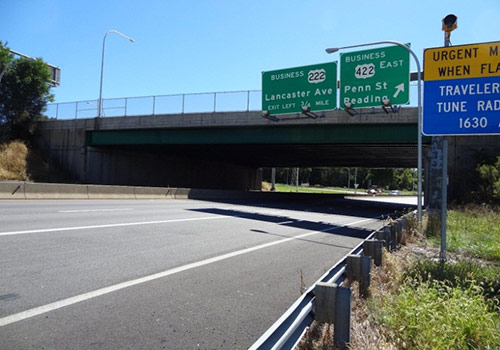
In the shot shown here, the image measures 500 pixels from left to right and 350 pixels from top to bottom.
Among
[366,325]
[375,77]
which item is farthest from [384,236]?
[375,77]

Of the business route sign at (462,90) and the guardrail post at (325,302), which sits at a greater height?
the business route sign at (462,90)

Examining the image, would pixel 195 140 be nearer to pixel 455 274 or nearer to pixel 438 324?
pixel 455 274

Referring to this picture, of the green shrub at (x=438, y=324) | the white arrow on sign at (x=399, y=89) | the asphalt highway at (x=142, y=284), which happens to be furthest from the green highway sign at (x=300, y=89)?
the green shrub at (x=438, y=324)

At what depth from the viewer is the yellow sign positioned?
6.51 meters

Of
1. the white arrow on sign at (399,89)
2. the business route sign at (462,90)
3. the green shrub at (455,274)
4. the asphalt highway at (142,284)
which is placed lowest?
the asphalt highway at (142,284)

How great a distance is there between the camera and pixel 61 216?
38.1 feet

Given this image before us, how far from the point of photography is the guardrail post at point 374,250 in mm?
5949

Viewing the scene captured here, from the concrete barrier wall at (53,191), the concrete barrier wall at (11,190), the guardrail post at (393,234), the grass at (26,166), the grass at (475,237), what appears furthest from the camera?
the grass at (26,166)

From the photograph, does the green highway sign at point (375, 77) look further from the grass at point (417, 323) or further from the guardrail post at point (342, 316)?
the guardrail post at point (342, 316)

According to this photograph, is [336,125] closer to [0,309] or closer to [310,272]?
[310,272]

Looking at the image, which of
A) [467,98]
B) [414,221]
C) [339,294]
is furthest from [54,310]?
[414,221]

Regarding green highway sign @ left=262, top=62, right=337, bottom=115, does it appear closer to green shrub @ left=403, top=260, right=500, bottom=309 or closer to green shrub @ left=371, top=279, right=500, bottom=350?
green shrub @ left=403, top=260, right=500, bottom=309

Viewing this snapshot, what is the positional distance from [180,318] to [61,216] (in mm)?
8949

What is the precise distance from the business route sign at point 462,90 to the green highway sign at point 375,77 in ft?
43.4
